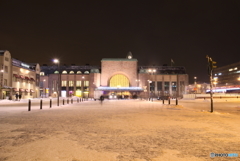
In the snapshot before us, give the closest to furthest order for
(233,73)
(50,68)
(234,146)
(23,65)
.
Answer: (234,146)
(23,65)
(50,68)
(233,73)

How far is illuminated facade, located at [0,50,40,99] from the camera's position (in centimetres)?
5370

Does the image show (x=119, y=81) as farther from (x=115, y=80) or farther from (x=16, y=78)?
(x=16, y=78)

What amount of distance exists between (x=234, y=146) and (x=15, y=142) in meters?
6.46

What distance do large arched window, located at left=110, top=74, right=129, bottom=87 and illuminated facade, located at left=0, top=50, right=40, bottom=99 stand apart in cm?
3214

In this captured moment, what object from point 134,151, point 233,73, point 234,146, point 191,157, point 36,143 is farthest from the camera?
point 233,73

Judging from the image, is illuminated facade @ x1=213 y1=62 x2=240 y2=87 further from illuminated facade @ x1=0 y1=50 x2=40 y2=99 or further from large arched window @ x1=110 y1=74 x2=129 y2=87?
illuminated facade @ x1=0 y1=50 x2=40 y2=99

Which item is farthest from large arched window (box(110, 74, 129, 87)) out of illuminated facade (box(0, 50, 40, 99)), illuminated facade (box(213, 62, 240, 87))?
illuminated facade (box(213, 62, 240, 87))

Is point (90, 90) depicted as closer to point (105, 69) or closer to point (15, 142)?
point (105, 69)

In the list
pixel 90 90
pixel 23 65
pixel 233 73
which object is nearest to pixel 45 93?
pixel 90 90

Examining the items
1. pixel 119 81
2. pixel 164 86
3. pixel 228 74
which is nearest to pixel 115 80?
pixel 119 81

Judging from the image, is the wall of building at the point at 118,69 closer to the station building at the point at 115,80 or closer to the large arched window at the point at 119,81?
the station building at the point at 115,80

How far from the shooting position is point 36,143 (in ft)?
20.5

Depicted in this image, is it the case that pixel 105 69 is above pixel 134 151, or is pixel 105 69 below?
above

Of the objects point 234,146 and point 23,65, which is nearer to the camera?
point 234,146
